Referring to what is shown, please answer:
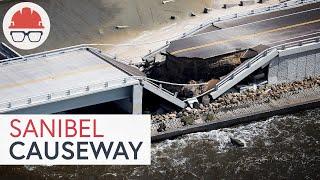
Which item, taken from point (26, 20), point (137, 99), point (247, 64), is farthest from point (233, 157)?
point (26, 20)

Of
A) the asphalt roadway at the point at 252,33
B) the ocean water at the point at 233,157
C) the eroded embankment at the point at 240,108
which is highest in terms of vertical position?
the asphalt roadway at the point at 252,33

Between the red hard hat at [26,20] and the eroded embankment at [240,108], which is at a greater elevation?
the red hard hat at [26,20]

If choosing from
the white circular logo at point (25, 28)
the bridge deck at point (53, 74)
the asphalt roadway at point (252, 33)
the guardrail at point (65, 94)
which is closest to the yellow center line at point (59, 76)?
the bridge deck at point (53, 74)

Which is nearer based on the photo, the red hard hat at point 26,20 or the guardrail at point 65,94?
the guardrail at point 65,94

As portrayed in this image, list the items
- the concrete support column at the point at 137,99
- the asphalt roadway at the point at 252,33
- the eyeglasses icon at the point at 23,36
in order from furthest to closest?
1. the eyeglasses icon at the point at 23,36
2. the asphalt roadway at the point at 252,33
3. the concrete support column at the point at 137,99

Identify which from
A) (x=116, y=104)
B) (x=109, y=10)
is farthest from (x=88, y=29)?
(x=116, y=104)

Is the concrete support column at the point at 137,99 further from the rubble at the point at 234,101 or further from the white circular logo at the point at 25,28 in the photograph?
the white circular logo at the point at 25,28
